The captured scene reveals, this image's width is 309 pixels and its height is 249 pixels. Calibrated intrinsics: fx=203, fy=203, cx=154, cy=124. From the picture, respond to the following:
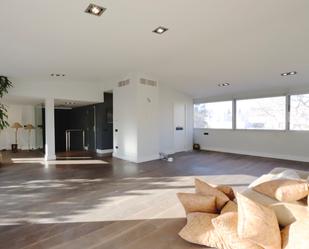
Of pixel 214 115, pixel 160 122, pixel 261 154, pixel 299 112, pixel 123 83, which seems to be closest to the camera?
pixel 299 112

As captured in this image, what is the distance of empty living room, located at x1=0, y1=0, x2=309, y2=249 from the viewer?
2.07m

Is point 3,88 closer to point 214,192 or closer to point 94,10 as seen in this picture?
point 94,10

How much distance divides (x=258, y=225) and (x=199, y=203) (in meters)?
0.72

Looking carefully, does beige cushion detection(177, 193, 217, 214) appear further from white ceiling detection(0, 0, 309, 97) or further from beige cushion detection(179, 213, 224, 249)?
white ceiling detection(0, 0, 309, 97)

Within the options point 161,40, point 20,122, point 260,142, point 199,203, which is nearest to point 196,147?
point 260,142

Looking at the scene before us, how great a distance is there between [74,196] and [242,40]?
421 cm

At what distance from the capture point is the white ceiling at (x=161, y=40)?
108 inches

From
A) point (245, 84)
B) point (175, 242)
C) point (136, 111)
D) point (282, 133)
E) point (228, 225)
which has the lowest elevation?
point (175, 242)

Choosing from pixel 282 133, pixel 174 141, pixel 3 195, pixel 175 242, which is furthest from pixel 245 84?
pixel 3 195

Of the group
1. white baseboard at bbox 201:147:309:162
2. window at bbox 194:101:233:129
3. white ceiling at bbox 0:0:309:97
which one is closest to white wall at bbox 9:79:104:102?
white ceiling at bbox 0:0:309:97

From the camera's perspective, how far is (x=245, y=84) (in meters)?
6.46

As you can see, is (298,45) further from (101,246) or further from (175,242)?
(101,246)

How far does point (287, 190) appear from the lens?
1869 mm

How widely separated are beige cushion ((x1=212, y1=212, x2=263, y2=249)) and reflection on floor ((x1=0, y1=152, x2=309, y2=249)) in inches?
18.9
